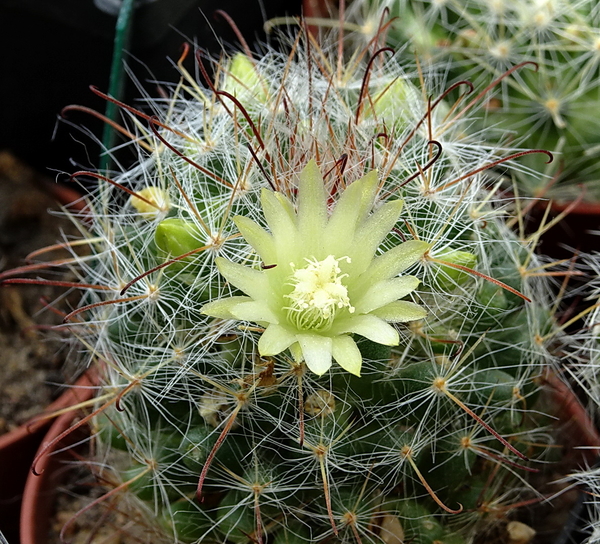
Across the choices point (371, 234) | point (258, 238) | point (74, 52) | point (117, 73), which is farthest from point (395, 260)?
point (74, 52)

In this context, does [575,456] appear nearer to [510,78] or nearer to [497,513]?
[497,513]

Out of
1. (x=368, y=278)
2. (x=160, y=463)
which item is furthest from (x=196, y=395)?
(x=368, y=278)

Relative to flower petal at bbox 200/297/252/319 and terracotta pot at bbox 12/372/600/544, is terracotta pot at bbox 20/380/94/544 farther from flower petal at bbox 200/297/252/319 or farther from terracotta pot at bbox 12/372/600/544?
flower petal at bbox 200/297/252/319

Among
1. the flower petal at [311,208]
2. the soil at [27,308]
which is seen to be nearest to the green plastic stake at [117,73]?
the soil at [27,308]

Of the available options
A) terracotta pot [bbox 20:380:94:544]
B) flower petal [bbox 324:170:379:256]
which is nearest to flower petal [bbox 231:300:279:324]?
flower petal [bbox 324:170:379:256]

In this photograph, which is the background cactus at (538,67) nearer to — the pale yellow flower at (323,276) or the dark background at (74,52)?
the dark background at (74,52)

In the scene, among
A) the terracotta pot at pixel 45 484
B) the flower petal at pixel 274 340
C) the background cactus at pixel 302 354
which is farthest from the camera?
the terracotta pot at pixel 45 484
